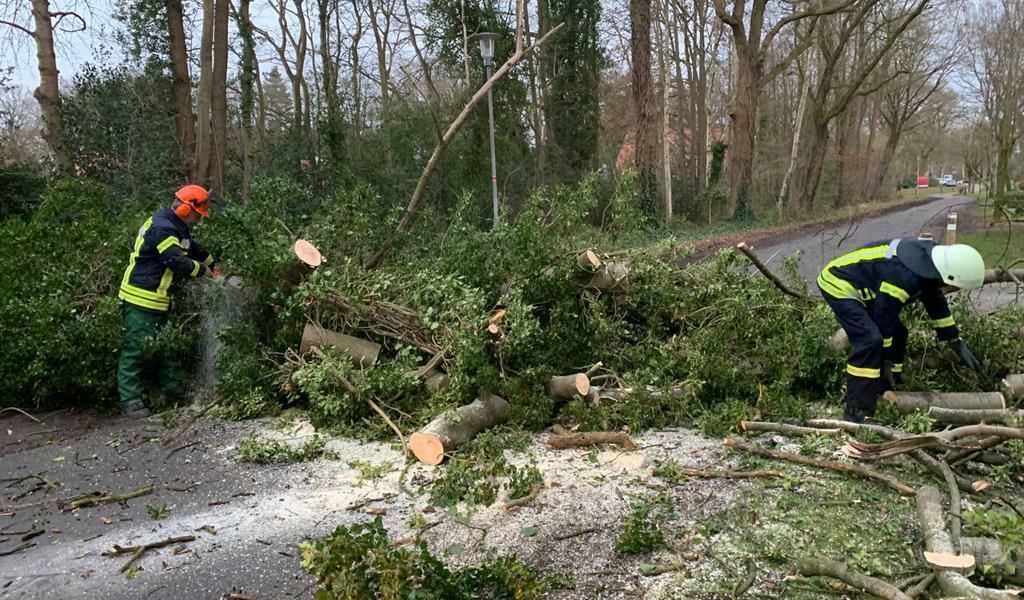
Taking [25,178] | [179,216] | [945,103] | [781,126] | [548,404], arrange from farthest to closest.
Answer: [945,103] → [781,126] → [25,178] → [179,216] → [548,404]

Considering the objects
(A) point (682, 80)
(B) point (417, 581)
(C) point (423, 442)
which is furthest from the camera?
(A) point (682, 80)

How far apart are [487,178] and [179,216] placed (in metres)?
10.1

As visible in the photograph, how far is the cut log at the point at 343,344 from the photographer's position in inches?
208

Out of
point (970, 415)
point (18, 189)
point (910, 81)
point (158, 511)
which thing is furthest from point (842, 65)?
point (158, 511)

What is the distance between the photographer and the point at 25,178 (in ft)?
32.0

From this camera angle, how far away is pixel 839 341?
4902mm

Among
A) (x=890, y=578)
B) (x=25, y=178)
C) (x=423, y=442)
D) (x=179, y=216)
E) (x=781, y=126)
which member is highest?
(x=781, y=126)

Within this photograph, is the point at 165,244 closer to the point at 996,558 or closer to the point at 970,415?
the point at 996,558

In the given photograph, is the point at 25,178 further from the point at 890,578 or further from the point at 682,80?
the point at 682,80

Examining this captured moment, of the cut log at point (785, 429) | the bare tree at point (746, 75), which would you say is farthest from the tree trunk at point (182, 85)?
the bare tree at point (746, 75)

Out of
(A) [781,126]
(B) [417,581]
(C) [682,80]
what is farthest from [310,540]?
(A) [781,126]

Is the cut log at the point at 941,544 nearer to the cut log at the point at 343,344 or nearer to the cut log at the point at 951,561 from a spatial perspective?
the cut log at the point at 951,561

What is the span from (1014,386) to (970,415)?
2.33ft

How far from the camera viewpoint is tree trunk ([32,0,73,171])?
9789 millimetres
